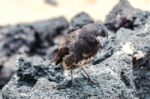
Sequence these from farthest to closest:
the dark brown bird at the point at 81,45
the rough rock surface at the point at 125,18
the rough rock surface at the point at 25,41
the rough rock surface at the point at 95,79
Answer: the rough rock surface at the point at 25,41 → the rough rock surface at the point at 125,18 → the dark brown bird at the point at 81,45 → the rough rock surface at the point at 95,79

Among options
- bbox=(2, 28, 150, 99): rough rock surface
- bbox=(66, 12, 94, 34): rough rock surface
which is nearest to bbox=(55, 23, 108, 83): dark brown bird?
bbox=(2, 28, 150, 99): rough rock surface

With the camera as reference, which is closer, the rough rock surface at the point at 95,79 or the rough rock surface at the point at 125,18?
the rough rock surface at the point at 95,79

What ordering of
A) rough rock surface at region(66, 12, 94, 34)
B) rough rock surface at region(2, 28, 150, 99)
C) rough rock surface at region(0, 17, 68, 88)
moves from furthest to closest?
rough rock surface at region(0, 17, 68, 88), rough rock surface at region(66, 12, 94, 34), rough rock surface at region(2, 28, 150, 99)

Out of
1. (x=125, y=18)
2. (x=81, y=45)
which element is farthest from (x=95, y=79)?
(x=125, y=18)

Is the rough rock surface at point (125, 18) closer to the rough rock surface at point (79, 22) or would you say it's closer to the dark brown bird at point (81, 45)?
the rough rock surface at point (79, 22)

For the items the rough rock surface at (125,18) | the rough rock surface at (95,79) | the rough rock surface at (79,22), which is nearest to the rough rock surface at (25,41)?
the rough rock surface at (79,22)

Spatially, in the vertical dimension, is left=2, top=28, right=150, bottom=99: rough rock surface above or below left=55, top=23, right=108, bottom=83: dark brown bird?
below

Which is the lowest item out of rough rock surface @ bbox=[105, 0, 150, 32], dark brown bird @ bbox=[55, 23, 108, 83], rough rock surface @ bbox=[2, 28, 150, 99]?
rough rock surface @ bbox=[2, 28, 150, 99]

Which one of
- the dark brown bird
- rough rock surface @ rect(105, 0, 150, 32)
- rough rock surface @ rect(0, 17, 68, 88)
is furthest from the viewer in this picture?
rough rock surface @ rect(0, 17, 68, 88)

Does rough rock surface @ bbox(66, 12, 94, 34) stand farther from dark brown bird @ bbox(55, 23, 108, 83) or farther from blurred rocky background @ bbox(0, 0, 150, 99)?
dark brown bird @ bbox(55, 23, 108, 83)
